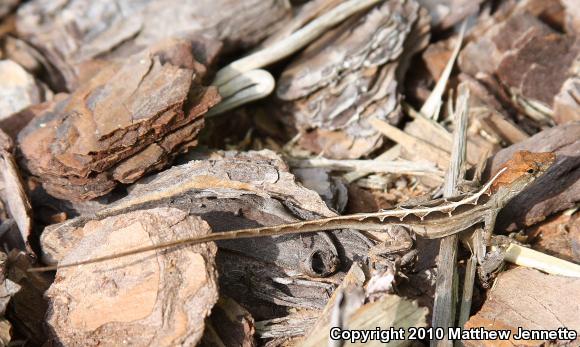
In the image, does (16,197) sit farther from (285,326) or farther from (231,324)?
(285,326)

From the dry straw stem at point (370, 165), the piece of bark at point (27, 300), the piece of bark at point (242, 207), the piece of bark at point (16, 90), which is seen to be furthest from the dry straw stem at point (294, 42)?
the piece of bark at point (27, 300)

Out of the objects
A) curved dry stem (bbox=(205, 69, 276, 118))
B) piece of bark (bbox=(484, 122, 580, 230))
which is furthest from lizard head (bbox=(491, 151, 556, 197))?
curved dry stem (bbox=(205, 69, 276, 118))

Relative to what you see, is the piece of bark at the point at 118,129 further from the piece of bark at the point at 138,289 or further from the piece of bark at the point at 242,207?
the piece of bark at the point at 138,289

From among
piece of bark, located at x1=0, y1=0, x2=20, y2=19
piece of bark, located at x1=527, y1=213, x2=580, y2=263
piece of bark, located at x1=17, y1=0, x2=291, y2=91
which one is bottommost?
piece of bark, located at x1=527, y1=213, x2=580, y2=263

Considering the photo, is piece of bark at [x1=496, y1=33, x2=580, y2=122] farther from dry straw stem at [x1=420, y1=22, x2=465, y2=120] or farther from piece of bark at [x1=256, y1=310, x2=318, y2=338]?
piece of bark at [x1=256, y1=310, x2=318, y2=338]

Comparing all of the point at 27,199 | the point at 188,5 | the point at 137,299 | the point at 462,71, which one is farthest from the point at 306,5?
the point at 137,299
